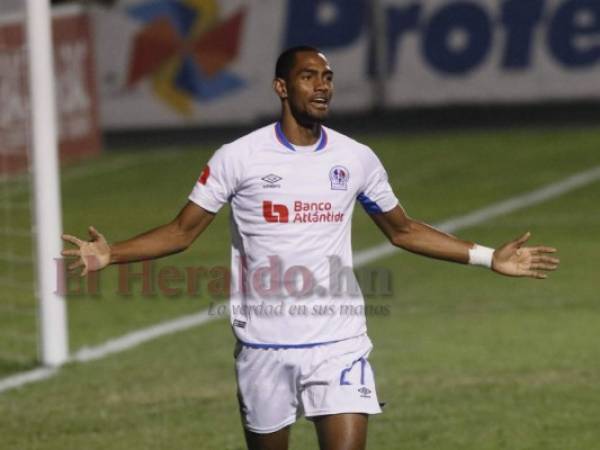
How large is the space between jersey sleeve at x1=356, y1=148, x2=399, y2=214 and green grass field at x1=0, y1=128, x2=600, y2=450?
2.47m

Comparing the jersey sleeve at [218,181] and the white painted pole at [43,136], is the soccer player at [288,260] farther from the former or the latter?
the white painted pole at [43,136]

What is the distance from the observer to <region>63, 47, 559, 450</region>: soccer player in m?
7.08

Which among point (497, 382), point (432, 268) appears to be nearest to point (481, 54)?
point (432, 268)

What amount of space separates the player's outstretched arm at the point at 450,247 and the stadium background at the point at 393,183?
2.26m

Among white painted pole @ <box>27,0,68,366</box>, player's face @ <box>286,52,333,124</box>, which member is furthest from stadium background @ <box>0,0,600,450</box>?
player's face @ <box>286,52,333,124</box>

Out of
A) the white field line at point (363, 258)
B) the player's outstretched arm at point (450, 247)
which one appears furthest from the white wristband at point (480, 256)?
the white field line at point (363, 258)

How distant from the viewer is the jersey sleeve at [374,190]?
7.29 meters

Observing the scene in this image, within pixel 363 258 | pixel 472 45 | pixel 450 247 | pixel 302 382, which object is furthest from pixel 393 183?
pixel 302 382

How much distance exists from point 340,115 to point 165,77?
10.2 ft

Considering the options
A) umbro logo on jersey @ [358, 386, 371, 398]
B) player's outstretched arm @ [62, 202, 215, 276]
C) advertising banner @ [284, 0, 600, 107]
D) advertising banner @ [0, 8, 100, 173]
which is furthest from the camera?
advertising banner @ [284, 0, 600, 107]

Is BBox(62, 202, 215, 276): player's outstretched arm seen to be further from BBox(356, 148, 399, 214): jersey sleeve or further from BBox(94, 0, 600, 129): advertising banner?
BBox(94, 0, 600, 129): advertising banner

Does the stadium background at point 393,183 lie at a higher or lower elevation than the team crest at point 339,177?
lower

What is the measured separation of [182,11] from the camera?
28141mm

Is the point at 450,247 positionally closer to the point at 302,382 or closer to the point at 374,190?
the point at 374,190
